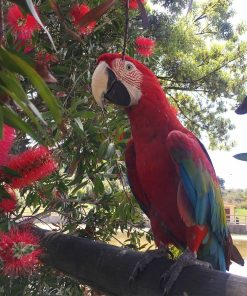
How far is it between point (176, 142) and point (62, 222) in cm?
50

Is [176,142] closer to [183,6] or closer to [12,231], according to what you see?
[12,231]

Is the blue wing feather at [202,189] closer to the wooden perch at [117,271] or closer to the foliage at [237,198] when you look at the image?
the wooden perch at [117,271]

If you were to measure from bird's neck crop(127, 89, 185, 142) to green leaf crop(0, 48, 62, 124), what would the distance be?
0.58 meters

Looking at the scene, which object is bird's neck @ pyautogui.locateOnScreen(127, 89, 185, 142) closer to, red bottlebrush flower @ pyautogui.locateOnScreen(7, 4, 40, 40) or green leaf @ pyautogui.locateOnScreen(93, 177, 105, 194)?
green leaf @ pyautogui.locateOnScreen(93, 177, 105, 194)

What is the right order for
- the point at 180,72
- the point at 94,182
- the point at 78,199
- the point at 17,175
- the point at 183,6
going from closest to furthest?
the point at 17,175 < the point at 94,182 < the point at 78,199 < the point at 180,72 < the point at 183,6

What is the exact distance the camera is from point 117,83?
2.65ft

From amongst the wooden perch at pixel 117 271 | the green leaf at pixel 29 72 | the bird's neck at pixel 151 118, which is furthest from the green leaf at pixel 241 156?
the bird's neck at pixel 151 118

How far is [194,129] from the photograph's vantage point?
3594 millimetres

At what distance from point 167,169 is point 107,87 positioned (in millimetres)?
205

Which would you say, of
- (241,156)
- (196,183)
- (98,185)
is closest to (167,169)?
(196,183)

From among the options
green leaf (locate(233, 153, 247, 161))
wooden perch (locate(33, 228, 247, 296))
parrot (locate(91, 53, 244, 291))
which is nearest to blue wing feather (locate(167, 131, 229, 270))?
parrot (locate(91, 53, 244, 291))

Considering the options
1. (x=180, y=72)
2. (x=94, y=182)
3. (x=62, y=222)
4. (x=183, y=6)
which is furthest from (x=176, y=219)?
(x=183, y=6)

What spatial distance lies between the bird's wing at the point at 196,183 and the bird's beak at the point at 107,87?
0.42ft

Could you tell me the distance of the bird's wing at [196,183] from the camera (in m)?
0.72
